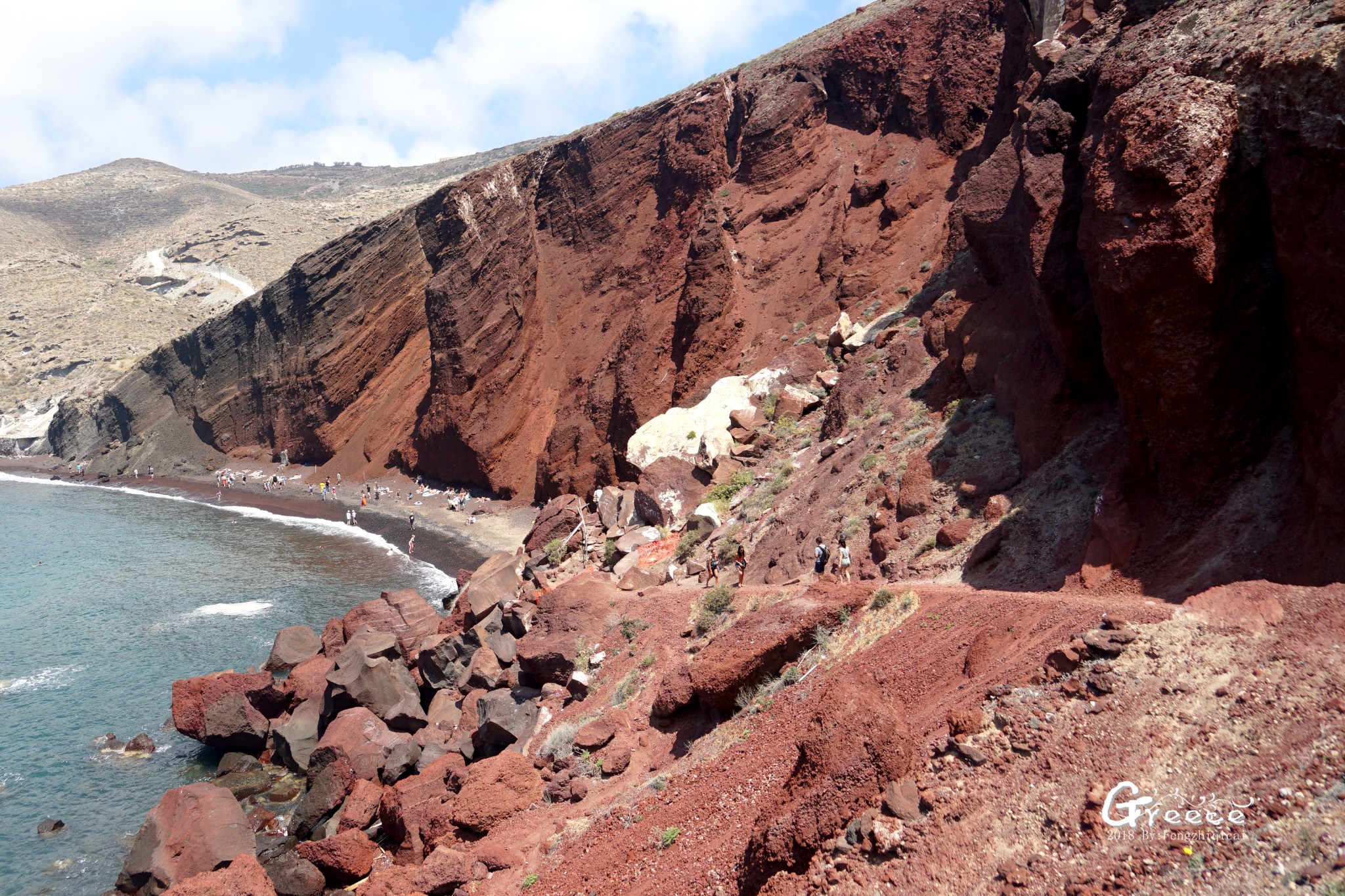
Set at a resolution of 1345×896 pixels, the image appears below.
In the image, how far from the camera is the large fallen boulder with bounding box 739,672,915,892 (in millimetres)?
5141

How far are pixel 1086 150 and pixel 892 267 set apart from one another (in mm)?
18179

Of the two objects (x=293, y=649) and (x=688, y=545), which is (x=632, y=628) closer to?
(x=688, y=545)

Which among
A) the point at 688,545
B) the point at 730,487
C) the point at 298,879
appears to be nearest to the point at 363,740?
the point at 298,879

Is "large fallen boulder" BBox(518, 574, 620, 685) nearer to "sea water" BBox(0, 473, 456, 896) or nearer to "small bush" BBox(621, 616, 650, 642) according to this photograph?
"small bush" BBox(621, 616, 650, 642)

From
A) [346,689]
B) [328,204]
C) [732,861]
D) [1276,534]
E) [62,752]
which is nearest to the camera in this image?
[732,861]

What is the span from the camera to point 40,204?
4759 inches

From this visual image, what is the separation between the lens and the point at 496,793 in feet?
34.4

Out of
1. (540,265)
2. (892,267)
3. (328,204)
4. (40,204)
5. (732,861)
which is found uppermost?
(40,204)

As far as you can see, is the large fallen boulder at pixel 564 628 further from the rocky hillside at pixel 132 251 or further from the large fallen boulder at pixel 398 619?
the rocky hillside at pixel 132 251

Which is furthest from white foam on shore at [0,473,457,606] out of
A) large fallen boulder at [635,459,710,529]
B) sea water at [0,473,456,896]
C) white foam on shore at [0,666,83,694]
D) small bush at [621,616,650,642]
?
small bush at [621,616,650,642]

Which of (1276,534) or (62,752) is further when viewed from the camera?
(62,752)

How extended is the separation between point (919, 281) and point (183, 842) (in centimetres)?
2305

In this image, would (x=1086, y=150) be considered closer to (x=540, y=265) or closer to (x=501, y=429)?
(x=501, y=429)

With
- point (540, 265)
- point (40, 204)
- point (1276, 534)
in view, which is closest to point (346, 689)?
point (1276, 534)
